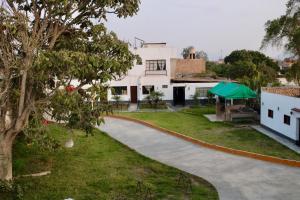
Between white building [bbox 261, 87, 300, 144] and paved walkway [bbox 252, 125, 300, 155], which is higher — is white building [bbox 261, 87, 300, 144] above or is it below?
above

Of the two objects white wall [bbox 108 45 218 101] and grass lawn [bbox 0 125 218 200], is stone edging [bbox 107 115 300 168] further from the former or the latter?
white wall [bbox 108 45 218 101]

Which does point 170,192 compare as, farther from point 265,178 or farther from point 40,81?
point 40,81

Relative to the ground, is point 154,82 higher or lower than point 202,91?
higher

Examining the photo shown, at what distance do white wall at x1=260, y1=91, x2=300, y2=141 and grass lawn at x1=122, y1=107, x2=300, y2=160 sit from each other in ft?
3.32

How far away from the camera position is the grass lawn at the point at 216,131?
2084 cm

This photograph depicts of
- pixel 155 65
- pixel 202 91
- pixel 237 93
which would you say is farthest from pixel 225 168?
pixel 155 65

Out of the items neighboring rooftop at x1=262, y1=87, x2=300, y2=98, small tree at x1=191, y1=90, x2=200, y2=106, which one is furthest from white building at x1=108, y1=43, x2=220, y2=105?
neighboring rooftop at x1=262, y1=87, x2=300, y2=98

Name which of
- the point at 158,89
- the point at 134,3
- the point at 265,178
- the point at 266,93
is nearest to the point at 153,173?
the point at 265,178

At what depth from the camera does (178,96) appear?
42344 millimetres

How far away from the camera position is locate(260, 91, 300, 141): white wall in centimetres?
2180

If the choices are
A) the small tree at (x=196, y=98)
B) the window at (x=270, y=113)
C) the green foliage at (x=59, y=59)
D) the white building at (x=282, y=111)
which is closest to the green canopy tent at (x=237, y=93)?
the white building at (x=282, y=111)

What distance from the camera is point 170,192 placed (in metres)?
Answer: 14.3

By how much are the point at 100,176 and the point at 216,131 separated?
11763mm

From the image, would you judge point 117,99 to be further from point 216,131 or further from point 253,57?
point 253,57
